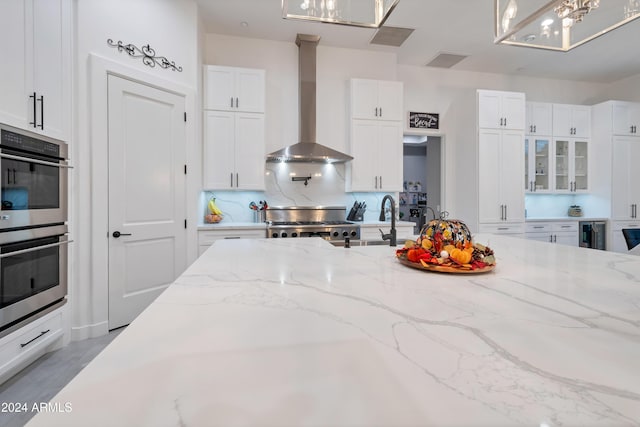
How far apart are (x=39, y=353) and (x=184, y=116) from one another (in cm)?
224

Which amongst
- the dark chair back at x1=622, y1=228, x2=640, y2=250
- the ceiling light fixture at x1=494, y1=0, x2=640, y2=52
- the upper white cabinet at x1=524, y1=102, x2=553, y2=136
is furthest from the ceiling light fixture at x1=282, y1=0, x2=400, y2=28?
the upper white cabinet at x1=524, y1=102, x2=553, y2=136

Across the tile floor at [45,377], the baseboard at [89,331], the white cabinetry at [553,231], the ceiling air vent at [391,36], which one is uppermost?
the ceiling air vent at [391,36]

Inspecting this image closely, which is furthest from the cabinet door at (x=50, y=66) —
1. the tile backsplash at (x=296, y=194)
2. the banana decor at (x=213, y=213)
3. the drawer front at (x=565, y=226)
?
the drawer front at (x=565, y=226)

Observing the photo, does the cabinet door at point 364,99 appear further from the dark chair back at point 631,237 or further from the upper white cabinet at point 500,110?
the dark chair back at point 631,237

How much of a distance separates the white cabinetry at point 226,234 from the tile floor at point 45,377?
3.82 ft

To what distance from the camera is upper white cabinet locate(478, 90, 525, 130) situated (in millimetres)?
4395

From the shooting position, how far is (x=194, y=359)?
0.56 meters

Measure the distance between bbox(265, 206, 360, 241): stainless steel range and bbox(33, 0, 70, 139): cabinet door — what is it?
1.99 metres

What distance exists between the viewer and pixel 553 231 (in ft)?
15.2

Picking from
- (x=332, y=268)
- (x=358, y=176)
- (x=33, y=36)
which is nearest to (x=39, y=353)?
(x=33, y=36)

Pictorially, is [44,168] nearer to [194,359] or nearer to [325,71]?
[194,359]

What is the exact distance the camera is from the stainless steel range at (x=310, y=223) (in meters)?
3.52

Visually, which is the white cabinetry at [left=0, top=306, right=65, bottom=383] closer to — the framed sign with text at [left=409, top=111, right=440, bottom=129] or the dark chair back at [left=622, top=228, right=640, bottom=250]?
the framed sign with text at [left=409, top=111, right=440, bottom=129]

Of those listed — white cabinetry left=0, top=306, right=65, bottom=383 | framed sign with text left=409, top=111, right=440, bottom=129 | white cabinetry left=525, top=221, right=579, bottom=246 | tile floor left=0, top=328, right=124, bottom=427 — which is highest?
framed sign with text left=409, top=111, right=440, bottom=129
